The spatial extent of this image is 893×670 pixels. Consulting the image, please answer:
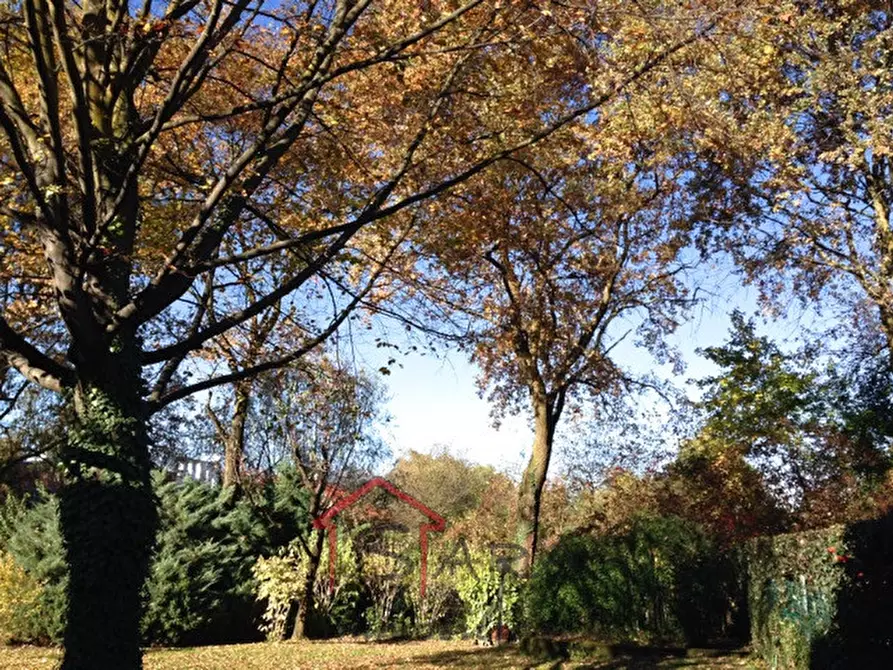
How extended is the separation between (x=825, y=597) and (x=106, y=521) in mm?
6348

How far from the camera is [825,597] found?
24.3ft

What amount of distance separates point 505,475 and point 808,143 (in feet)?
45.0

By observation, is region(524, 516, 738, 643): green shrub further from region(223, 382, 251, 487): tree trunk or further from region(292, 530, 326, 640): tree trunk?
region(223, 382, 251, 487): tree trunk

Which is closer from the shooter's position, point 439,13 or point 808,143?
point 439,13

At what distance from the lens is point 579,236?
13.4m

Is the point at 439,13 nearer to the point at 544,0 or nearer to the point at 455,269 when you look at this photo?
the point at 544,0

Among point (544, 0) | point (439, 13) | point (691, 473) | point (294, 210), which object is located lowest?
point (691, 473)

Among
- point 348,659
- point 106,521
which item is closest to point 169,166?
point 106,521

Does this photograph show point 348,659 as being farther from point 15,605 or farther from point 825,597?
point 825,597

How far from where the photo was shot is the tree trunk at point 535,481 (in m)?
13.6

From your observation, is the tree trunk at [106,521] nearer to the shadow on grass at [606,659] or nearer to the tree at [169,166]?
the tree at [169,166]

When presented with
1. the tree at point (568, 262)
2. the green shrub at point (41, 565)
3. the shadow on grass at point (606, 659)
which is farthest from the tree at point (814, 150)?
the green shrub at point (41, 565)

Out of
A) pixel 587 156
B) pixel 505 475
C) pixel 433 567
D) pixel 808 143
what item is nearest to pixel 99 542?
pixel 587 156

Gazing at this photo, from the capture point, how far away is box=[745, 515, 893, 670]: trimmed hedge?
20.2 feet
